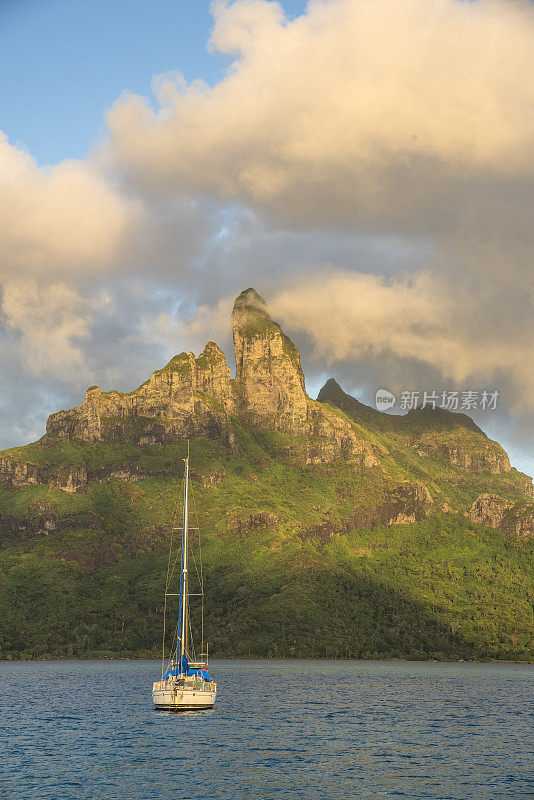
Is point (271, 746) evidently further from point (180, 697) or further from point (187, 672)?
point (187, 672)

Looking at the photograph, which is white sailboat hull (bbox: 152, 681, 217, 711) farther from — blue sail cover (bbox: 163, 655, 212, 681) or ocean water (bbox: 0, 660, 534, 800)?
ocean water (bbox: 0, 660, 534, 800)

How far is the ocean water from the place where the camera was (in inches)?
2672

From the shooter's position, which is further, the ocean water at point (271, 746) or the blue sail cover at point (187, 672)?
the blue sail cover at point (187, 672)

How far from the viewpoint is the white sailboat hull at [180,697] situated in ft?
351

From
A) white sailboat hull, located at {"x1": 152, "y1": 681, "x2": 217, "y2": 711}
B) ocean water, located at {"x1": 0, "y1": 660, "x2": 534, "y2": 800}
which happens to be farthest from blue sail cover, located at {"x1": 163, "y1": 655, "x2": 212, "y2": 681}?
ocean water, located at {"x1": 0, "y1": 660, "x2": 534, "y2": 800}

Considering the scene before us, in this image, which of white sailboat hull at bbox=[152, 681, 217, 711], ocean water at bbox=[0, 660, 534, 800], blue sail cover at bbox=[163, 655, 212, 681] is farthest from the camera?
blue sail cover at bbox=[163, 655, 212, 681]

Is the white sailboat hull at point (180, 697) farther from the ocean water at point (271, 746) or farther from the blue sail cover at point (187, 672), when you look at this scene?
the ocean water at point (271, 746)

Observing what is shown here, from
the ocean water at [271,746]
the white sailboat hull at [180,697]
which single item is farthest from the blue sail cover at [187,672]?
the ocean water at [271,746]

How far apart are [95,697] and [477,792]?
90206 mm

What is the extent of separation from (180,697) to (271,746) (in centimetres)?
2201

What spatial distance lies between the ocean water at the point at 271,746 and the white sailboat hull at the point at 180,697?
191 centimetres

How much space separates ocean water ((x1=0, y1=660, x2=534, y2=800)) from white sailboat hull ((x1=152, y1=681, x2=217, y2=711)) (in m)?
1.91

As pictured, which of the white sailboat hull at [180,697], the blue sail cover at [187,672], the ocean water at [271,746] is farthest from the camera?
the blue sail cover at [187,672]

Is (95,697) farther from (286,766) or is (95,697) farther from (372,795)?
(372,795)
